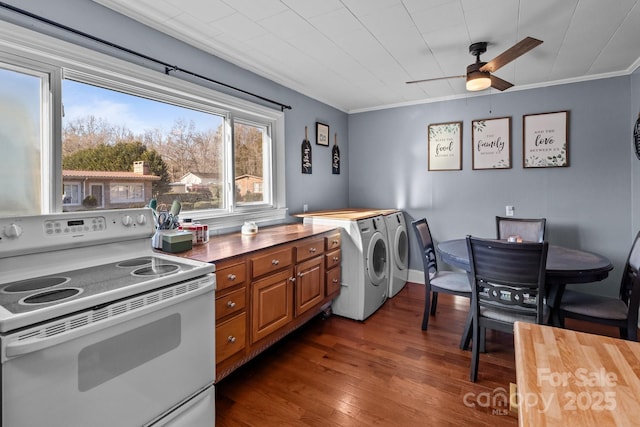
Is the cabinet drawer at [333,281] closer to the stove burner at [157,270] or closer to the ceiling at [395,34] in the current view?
the stove burner at [157,270]

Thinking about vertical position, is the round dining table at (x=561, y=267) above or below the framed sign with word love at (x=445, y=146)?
below

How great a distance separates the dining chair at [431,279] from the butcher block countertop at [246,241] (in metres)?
0.83

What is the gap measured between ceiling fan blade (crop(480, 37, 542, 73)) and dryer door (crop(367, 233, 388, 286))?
5.78 ft

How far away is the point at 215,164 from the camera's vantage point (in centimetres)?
287

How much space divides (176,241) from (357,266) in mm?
1749

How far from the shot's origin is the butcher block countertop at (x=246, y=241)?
6.37 feet

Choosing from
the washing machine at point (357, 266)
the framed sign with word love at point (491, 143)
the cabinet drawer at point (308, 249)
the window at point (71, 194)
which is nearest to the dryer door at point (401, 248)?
the washing machine at point (357, 266)

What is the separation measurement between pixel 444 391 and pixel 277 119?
8.95 feet

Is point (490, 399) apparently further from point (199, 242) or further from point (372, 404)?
point (199, 242)

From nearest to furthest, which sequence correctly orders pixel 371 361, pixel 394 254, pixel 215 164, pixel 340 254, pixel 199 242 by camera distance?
A: pixel 199 242 < pixel 371 361 < pixel 215 164 < pixel 340 254 < pixel 394 254

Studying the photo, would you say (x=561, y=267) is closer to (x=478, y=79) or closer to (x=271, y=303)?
(x=478, y=79)

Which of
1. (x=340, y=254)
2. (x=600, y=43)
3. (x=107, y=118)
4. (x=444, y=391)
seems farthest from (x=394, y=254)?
(x=107, y=118)

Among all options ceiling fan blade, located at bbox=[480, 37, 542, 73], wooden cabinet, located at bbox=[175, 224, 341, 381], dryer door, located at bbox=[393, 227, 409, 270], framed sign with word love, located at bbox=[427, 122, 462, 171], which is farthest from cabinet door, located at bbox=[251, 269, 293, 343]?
framed sign with word love, located at bbox=[427, 122, 462, 171]

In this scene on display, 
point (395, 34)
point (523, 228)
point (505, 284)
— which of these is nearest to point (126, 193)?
point (395, 34)
